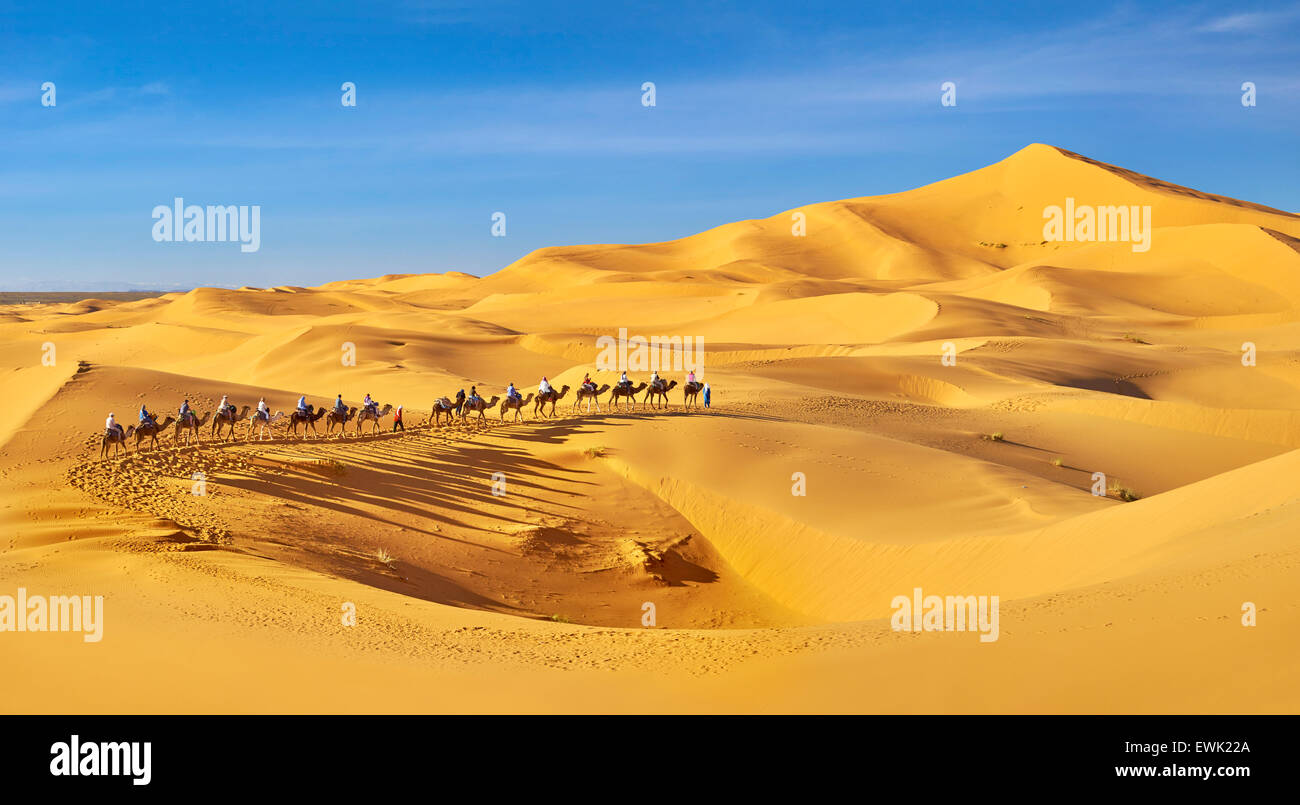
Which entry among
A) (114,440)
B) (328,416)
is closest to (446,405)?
(328,416)

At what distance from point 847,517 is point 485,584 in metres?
7.18

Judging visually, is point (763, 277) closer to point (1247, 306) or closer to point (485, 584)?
point (1247, 306)

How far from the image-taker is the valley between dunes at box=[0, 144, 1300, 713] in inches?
294

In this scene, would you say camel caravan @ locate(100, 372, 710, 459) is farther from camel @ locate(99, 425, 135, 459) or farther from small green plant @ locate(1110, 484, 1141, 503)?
small green plant @ locate(1110, 484, 1141, 503)

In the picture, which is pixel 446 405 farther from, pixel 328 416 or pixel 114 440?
pixel 114 440

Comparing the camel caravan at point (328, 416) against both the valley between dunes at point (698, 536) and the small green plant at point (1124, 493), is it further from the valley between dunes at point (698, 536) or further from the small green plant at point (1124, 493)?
the small green plant at point (1124, 493)

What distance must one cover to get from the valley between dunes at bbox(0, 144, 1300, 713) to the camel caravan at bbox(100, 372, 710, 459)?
63cm

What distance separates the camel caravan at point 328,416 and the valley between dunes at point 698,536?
0.63 meters

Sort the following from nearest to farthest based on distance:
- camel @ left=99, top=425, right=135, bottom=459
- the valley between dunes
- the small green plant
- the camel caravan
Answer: the valley between dunes → camel @ left=99, top=425, right=135, bottom=459 → the camel caravan → the small green plant

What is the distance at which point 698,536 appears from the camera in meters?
19.5

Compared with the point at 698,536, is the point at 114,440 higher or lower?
higher

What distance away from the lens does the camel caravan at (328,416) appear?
20.9 meters

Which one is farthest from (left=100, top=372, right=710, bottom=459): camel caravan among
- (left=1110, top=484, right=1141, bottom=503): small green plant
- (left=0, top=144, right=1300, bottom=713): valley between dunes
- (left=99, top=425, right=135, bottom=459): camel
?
(left=1110, top=484, right=1141, bottom=503): small green plant

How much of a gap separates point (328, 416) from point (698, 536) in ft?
34.9
